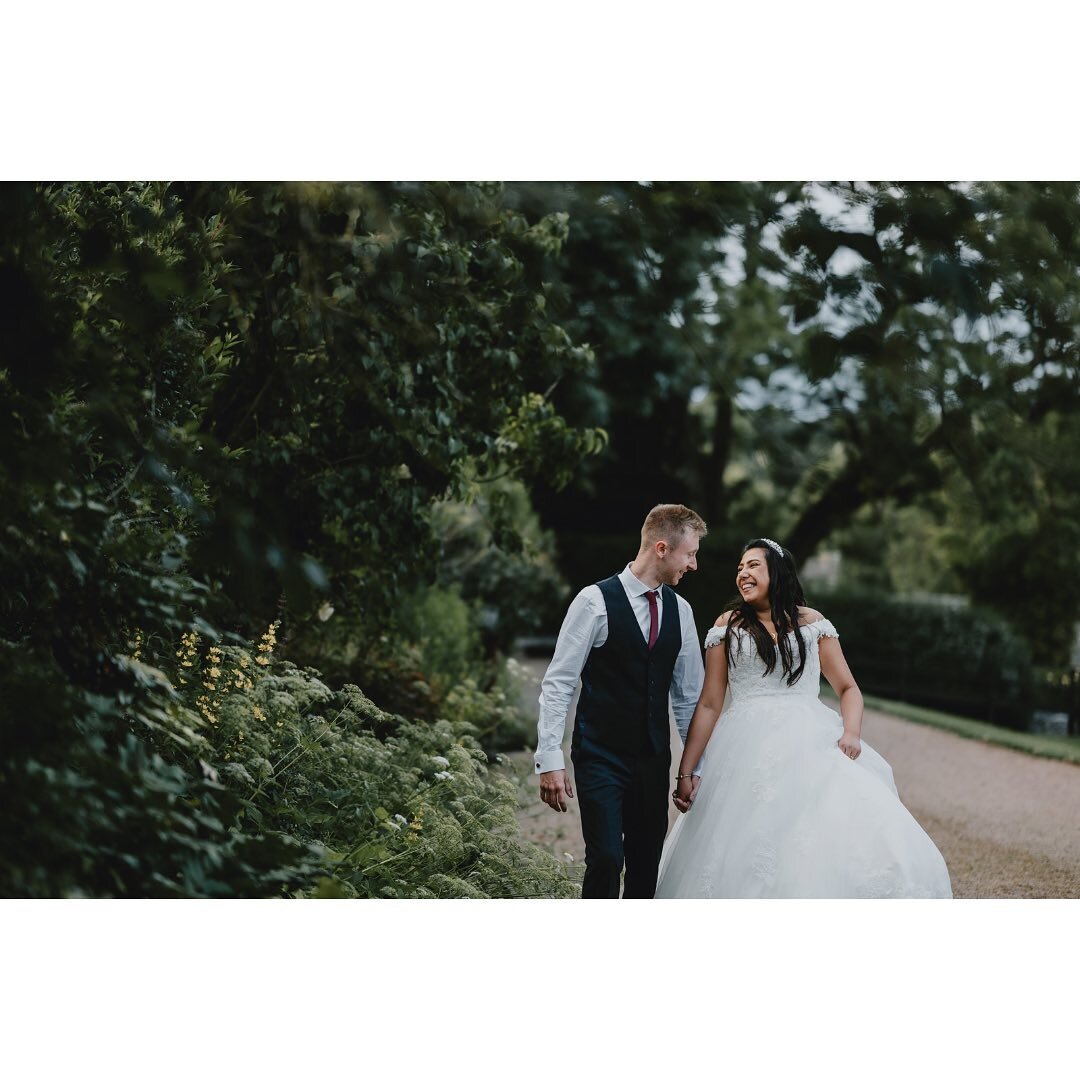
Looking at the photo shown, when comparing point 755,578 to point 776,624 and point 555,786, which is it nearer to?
point 776,624

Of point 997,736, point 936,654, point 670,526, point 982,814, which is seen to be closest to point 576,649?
point 670,526

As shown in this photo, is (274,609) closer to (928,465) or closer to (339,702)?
(339,702)

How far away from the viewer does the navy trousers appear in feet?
13.8

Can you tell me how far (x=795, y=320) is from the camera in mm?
3260

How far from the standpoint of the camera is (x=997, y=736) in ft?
37.9

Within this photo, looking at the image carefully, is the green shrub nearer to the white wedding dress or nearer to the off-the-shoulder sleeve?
the white wedding dress

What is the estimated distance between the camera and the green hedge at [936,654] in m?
15.2

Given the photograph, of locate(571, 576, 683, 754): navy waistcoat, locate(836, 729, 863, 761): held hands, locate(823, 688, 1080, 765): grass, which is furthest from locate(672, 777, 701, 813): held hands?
locate(823, 688, 1080, 765): grass

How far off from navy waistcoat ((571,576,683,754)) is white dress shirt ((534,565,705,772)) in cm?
3

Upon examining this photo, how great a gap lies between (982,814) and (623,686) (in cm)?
458

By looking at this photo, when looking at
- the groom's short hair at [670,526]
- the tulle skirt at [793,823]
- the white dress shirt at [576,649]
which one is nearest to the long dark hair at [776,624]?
the tulle skirt at [793,823]

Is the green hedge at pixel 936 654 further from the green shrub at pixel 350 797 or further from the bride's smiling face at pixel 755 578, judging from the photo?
the green shrub at pixel 350 797

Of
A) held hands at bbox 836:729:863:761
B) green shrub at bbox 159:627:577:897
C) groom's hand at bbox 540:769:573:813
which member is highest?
held hands at bbox 836:729:863:761
